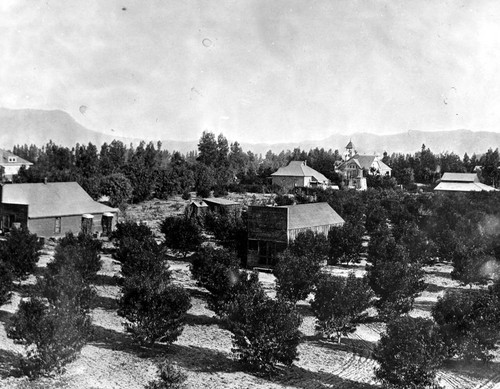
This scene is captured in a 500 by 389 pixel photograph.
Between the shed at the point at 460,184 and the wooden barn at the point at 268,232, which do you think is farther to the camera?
the shed at the point at 460,184

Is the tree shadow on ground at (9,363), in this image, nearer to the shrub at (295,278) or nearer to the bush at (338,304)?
the bush at (338,304)

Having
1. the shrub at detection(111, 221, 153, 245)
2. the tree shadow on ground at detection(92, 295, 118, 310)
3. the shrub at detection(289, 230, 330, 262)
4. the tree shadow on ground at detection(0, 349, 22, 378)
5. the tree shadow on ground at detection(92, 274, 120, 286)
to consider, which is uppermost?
the shrub at detection(111, 221, 153, 245)

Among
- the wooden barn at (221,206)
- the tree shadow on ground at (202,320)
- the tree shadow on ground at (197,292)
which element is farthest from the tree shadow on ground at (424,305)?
the wooden barn at (221,206)

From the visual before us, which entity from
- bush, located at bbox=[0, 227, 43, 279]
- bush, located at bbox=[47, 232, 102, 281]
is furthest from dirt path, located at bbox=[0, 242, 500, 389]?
bush, located at bbox=[47, 232, 102, 281]

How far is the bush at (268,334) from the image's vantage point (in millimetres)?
21922

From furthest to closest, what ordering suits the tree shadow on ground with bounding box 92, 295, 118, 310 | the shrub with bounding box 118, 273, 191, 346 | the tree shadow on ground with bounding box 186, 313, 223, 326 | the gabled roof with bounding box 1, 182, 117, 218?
the gabled roof with bounding box 1, 182, 117, 218, the tree shadow on ground with bounding box 92, 295, 118, 310, the tree shadow on ground with bounding box 186, 313, 223, 326, the shrub with bounding box 118, 273, 191, 346

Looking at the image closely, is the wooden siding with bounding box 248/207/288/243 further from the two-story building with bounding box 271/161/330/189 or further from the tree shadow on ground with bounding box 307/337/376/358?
the two-story building with bounding box 271/161/330/189

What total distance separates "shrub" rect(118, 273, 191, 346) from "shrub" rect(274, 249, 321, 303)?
813 centimetres

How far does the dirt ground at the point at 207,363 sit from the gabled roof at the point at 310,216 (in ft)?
48.9

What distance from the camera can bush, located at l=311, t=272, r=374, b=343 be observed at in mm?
27000

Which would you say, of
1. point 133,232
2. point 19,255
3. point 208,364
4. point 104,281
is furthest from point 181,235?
point 208,364

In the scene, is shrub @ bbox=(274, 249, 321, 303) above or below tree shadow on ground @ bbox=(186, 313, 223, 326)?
above

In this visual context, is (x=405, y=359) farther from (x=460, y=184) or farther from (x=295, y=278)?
(x=460, y=184)

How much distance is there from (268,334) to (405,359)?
18.4 ft
